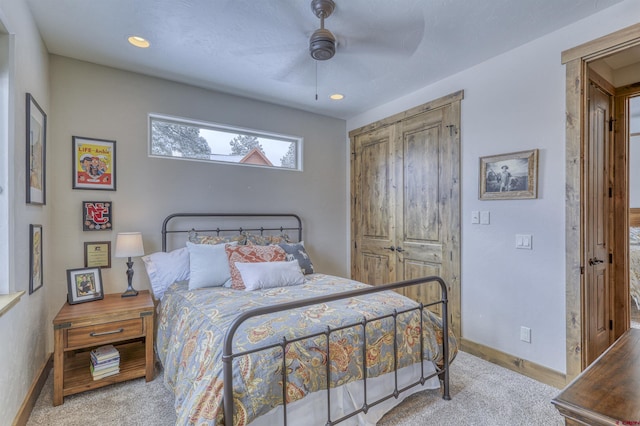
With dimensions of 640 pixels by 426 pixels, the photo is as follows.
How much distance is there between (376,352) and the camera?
1.89 m

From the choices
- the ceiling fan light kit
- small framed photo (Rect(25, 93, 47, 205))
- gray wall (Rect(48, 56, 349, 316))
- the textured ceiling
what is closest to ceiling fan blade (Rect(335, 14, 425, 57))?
the textured ceiling

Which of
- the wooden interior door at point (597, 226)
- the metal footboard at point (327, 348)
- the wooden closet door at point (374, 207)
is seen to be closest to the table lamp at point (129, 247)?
the metal footboard at point (327, 348)

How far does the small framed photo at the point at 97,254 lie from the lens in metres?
2.82

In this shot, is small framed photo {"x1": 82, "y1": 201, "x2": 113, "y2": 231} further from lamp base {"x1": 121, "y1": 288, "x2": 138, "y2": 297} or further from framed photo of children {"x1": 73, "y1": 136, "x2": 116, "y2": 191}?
lamp base {"x1": 121, "y1": 288, "x2": 138, "y2": 297}

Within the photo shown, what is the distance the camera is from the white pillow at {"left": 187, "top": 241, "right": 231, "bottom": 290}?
2.67 m

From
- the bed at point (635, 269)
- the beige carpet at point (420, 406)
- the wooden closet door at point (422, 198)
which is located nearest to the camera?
the beige carpet at point (420, 406)

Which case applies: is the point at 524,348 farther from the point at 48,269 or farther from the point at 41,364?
the point at 48,269

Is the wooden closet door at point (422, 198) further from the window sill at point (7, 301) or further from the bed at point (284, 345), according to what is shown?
the window sill at point (7, 301)

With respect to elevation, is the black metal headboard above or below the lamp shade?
above

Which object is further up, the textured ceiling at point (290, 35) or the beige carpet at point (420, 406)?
the textured ceiling at point (290, 35)

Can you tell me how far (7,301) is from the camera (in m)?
1.60

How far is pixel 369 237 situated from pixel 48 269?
3350mm

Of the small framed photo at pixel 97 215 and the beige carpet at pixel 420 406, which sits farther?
the small framed photo at pixel 97 215

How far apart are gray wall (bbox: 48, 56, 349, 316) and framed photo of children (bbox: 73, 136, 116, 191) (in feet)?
0.17
